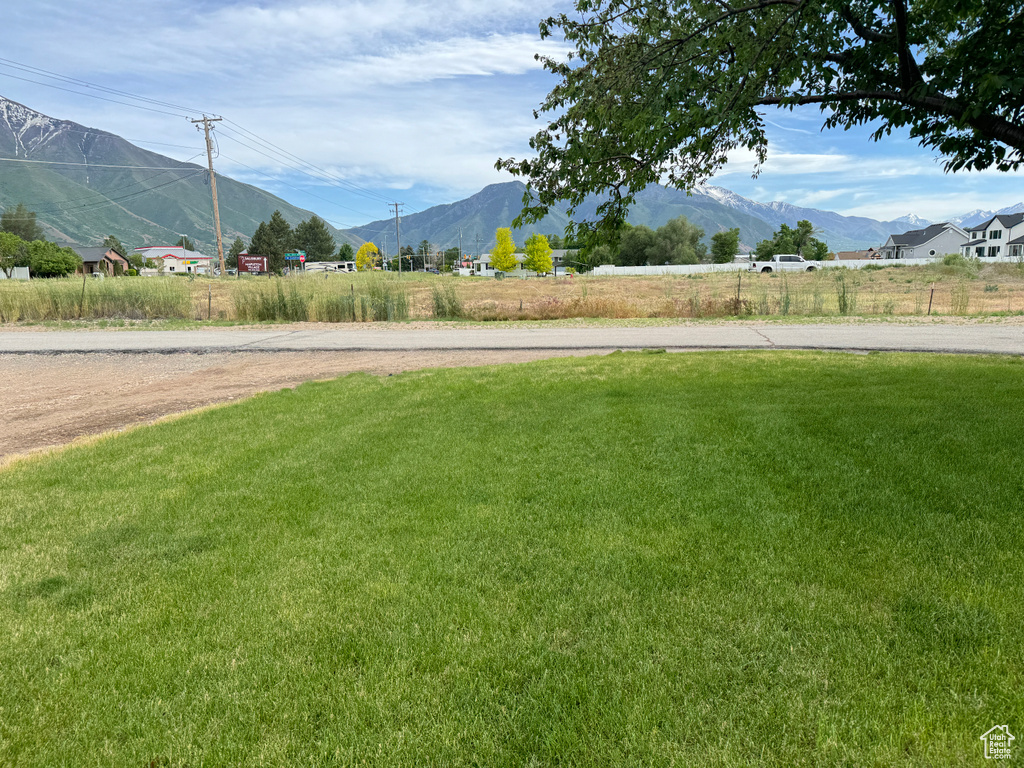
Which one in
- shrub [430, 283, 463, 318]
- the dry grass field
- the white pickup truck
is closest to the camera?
the dry grass field

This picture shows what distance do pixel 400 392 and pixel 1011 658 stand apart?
6.92 m

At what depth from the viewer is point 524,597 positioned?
9.85ft

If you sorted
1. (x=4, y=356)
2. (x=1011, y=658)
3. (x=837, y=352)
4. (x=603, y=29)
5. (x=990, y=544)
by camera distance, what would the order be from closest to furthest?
(x=1011, y=658), (x=990, y=544), (x=603, y=29), (x=837, y=352), (x=4, y=356)

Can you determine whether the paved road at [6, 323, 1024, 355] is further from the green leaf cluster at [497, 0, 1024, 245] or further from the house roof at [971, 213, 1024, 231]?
the house roof at [971, 213, 1024, 231]

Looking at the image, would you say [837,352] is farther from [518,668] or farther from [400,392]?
[518,668]

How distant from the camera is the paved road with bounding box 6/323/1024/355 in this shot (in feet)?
41.6

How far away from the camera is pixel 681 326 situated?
17.8m

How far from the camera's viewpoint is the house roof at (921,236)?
86875mm

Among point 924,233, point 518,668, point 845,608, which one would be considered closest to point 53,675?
point 518,668

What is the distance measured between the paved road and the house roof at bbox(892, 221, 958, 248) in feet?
293

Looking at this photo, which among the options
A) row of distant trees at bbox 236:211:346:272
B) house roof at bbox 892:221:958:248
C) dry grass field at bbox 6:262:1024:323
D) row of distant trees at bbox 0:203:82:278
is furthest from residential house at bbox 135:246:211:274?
house roof at bbox 892:221:958:248

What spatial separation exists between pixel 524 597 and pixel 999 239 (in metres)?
102

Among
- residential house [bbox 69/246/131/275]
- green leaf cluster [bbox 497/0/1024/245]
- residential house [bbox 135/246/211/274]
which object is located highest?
residential house [bbox 135/246/211/274]

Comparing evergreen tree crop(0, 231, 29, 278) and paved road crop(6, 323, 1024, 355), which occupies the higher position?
evergreen tree crop(0, 231, 29, 278)
